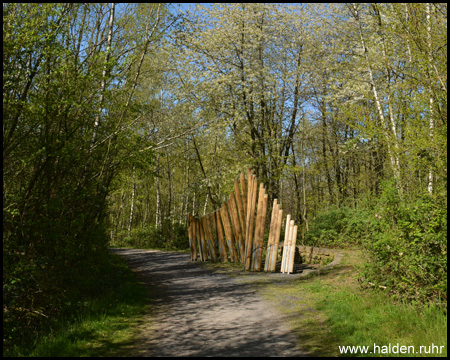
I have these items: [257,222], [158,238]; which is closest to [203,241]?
[257,222]

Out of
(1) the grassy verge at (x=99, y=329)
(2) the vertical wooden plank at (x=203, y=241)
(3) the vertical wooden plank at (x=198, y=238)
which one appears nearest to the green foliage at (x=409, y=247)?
(1) the grassy verge at (x=99, y=329)

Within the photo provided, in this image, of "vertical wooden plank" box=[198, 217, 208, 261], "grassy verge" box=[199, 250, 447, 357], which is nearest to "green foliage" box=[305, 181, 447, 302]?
"grassy verge" box=[199, 250, 447, 357]

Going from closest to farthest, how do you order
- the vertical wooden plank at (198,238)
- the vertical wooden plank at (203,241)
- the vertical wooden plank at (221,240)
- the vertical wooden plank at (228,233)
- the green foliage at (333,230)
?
the vertical wooden plank at (228,233), the vertical wooden plank at (221,240), the vertical wooden plank at (203,241), the vertical wooden plank at (198,238), the green foliage at (333,230)

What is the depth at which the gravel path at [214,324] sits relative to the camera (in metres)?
4.93

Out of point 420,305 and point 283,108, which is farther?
point 283,108

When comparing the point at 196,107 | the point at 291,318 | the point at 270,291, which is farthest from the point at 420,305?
the point at 196,107

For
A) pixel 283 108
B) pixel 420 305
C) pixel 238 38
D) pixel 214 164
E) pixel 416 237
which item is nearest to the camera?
pixel 420 305

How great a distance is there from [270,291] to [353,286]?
173cm

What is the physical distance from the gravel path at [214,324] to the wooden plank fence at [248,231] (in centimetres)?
157

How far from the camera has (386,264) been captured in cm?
641

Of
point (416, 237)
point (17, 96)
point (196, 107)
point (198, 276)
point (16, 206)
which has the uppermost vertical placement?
point (196, 107)

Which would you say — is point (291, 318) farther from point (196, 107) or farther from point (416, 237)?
point (196, 107)

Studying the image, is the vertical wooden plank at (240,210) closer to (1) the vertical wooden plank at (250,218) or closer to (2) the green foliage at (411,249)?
(1) the vertical wooden plank at (250,218)

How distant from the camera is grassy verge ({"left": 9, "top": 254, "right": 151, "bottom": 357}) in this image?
5.01 metres
